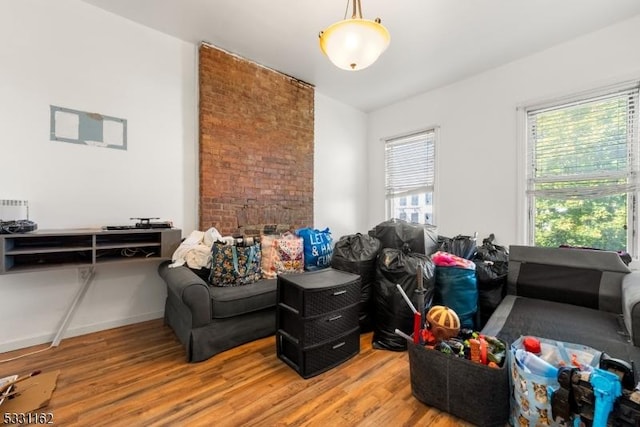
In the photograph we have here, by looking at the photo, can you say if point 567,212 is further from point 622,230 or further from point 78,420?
point 78,420

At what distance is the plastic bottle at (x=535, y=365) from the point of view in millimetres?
1264

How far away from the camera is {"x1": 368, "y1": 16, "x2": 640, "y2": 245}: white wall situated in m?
2.72

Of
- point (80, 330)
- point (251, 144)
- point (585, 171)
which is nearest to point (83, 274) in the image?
point (80, 330)

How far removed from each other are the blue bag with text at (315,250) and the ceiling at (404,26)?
207 cm

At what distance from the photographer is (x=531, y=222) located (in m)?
3.22

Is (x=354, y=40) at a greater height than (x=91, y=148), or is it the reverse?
(x=354, y=40)

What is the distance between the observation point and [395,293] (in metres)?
2.31

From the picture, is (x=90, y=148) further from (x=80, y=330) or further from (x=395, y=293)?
(x=395, y=293)

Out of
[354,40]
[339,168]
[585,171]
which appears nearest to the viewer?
[354,40]

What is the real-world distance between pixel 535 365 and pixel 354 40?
1.94 m

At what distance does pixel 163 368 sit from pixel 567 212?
4057mm

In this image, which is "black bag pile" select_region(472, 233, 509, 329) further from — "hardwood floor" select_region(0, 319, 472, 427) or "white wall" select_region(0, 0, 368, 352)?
"white wall" select_region(0, 0, 368, 352)

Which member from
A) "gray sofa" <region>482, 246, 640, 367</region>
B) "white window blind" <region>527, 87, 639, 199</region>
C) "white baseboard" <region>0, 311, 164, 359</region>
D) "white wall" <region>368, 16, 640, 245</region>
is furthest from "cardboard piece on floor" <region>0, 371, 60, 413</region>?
"white window blind" <region>527, 87, 639, 199</region>

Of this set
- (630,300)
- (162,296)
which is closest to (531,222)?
(630,300)
